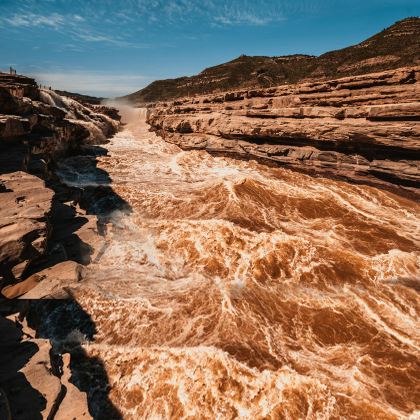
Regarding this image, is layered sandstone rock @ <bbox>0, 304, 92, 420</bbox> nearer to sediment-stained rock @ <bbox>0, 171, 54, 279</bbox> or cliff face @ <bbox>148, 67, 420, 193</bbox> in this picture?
sediment-stained rock @ <bbox>0, 171, 54, 279</bbox>

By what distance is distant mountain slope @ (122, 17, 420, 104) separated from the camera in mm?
41678

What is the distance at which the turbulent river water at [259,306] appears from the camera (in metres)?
6.91

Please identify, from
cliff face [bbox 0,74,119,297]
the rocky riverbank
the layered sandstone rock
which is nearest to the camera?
the layered sandstone rock

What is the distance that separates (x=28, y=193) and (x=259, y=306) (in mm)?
10102

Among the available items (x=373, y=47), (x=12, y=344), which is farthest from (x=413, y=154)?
(x=373, y=47)

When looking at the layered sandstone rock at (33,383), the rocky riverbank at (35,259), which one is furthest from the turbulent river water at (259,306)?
the layered sandstone rock at (33,383)

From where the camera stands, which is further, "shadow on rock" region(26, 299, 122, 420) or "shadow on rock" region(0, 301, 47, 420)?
"shadow on rock" region(26, 299, 122, 420)

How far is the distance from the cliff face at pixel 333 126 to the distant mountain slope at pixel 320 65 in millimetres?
23850

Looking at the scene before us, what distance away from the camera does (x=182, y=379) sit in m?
7.19

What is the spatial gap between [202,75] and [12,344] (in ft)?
338

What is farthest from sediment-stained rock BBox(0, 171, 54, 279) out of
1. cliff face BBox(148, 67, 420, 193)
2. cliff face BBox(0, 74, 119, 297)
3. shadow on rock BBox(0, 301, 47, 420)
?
cliff face BBox(148, 67, 420, 193)

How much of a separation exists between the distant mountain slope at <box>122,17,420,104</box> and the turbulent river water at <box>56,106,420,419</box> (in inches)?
1331

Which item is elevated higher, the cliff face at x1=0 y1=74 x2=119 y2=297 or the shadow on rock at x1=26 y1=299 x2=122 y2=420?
the cliff face at x1=0 y1=74 x2=119 y2=297

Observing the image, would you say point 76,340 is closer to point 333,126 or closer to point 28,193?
point 28,193
